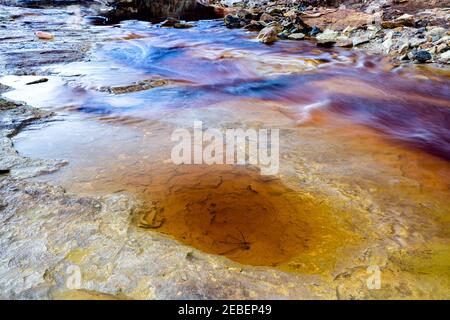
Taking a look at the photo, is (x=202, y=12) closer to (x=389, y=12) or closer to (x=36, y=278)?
(x=389, y=12)

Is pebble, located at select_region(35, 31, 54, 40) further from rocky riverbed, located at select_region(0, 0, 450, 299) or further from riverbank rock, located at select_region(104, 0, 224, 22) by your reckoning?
riverbank rock, located at select_region(104, 0, 224, 22)

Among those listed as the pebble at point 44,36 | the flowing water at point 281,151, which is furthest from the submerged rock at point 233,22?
the pebble at point 44,36

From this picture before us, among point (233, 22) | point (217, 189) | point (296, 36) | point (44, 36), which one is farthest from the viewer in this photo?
point (233, 22)

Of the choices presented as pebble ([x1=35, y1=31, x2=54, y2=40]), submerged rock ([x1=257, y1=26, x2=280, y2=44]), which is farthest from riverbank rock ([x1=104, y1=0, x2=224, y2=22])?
pebble ([x1=35, y1=31, x2=54, y2=40])

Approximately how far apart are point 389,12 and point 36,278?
1508cm

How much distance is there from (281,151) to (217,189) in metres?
1.00

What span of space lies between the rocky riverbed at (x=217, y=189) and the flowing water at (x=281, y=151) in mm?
18

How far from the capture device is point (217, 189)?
121 inches

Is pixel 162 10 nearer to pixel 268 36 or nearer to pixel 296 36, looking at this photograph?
pixel 268 36

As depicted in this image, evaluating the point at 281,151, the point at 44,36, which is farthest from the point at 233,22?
the point at 281,151

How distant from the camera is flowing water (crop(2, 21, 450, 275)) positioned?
2.53 m

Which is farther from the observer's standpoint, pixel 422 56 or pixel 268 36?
pixel 268 36
